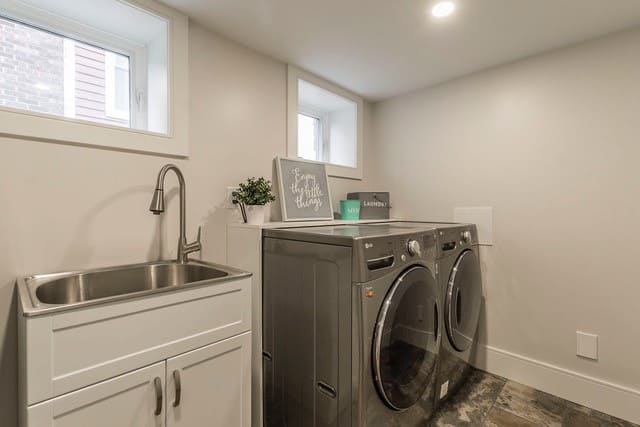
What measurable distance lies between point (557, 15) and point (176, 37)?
1935 millimetres

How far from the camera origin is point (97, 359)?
91 cm

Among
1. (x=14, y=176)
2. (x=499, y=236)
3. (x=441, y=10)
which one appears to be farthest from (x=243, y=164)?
(x=499, y=236)

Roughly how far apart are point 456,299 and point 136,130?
1.89 m

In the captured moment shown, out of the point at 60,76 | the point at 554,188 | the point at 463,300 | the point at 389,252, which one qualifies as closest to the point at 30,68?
the point at 60,76

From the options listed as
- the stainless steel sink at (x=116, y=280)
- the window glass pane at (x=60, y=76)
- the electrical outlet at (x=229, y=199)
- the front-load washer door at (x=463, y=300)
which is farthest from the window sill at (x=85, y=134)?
the front-load washer door at (x=463, y=300)

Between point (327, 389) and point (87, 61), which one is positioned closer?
point (327, 389)

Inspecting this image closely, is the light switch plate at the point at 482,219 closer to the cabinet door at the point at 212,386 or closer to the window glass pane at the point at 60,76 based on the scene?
the cabinet door at the point at 212,386

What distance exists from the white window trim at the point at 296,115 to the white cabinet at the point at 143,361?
3.86ft

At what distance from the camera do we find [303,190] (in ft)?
7.05

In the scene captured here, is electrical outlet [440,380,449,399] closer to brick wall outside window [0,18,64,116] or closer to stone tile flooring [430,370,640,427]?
stone tile flooring [430,370,640,427]

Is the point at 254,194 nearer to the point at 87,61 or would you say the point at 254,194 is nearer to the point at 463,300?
the point at 87,61

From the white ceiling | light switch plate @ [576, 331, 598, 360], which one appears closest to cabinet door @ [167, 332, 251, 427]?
the white ceiling

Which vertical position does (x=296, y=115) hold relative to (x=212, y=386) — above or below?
above

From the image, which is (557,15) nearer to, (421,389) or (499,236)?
A: (499,236)
